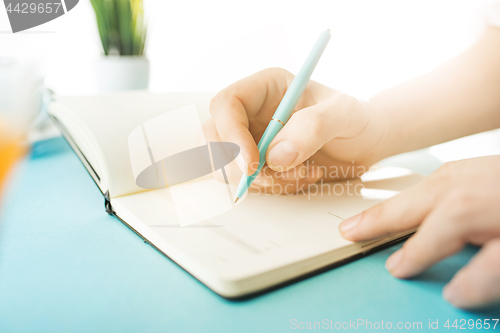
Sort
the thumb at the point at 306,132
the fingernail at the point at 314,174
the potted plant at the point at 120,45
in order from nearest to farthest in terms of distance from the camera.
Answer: the thumb at the point at 306,132 < the fingernail at the point at 314,174 < the potted plant at the point at 120,45

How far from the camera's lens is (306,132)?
0.38m

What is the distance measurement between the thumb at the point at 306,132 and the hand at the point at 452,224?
0.11 meters

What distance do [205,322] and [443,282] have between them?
195mm

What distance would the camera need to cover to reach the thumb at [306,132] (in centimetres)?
38

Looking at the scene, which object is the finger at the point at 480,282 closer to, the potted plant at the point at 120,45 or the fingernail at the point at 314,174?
the fingernail at the point at 314,174

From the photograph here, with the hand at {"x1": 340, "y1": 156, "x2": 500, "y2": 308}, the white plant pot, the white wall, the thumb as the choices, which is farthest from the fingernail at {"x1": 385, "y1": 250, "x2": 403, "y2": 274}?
the white wall

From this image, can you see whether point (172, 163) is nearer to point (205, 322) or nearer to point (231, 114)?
point (231, 114)

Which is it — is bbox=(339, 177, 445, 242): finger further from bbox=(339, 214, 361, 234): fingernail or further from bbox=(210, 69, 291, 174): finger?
bbox=(210, 69, 291, 174): finger

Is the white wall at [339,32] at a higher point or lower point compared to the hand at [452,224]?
higher

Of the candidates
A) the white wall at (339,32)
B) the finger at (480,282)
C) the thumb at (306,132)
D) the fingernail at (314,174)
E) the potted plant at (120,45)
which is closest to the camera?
the finger at (480,282)

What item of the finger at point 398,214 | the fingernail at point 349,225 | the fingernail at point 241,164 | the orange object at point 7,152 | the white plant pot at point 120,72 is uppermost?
the white plant pot at point 120,72

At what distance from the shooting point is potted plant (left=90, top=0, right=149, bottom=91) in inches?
37.1

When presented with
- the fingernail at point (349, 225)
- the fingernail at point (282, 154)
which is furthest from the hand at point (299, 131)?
the fingernail at point (349, 225)

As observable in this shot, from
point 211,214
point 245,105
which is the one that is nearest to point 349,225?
point 211,214
